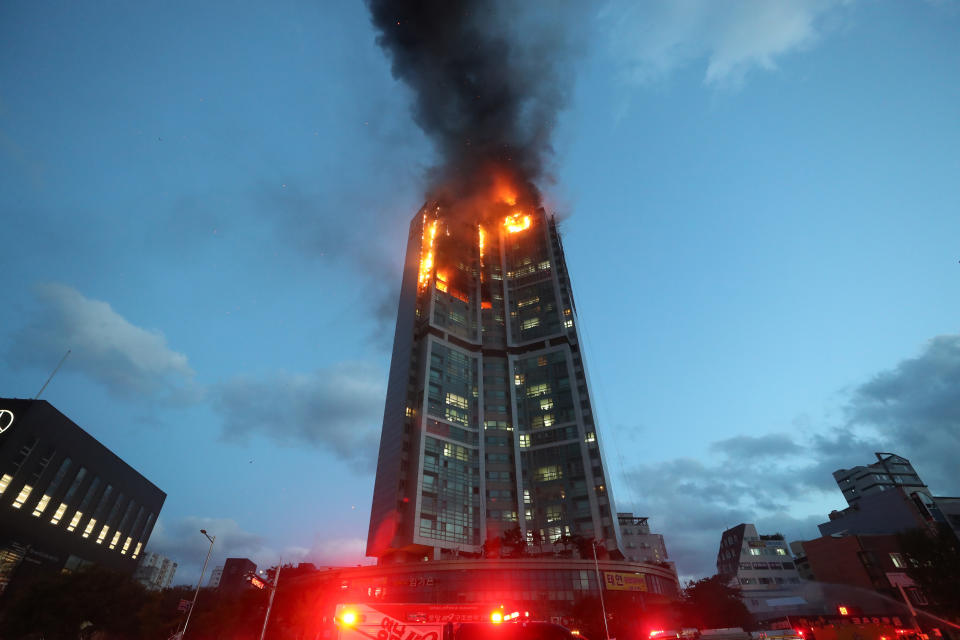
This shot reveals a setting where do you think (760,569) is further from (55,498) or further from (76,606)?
(55,498)

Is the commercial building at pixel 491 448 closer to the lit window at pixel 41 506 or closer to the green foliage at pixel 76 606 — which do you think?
the green foliage at pixel 76 606

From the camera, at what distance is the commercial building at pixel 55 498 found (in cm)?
6278

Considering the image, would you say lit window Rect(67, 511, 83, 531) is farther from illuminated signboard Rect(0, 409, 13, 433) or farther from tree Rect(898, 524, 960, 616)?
tree Rect(898, 524, 960, 616)

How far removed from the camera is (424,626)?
50.3 feet

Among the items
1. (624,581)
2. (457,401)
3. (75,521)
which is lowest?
(624,581)

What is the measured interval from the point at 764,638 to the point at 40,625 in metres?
60.6

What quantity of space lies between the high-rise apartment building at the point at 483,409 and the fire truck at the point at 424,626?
6315 centimetres

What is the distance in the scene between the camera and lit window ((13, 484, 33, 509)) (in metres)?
63.6

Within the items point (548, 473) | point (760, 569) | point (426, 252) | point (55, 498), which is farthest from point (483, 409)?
point (55, 498)

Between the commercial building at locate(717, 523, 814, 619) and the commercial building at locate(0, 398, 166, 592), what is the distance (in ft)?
369

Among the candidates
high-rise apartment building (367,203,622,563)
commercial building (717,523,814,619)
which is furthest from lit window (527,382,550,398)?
commercial building (717,523,814,619)

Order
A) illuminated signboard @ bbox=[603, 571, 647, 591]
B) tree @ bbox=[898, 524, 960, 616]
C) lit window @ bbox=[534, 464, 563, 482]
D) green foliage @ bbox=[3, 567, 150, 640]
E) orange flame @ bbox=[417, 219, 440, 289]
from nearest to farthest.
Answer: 1. green foliage @ bbox=[3, 567, 150, 640]
2. tree @ bbox=[898, 524, 960, 616]
3. illuminated signboard @ bbox=[603, 571, 647, 591]
4. lit window @ bbox=[534, 464, 563, 482]
5. orange flame @ bbox=[417, 219, 440, 289]

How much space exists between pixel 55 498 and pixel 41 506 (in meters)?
3.15

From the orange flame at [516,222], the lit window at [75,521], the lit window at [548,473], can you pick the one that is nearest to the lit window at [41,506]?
the lit window at [75,521]
